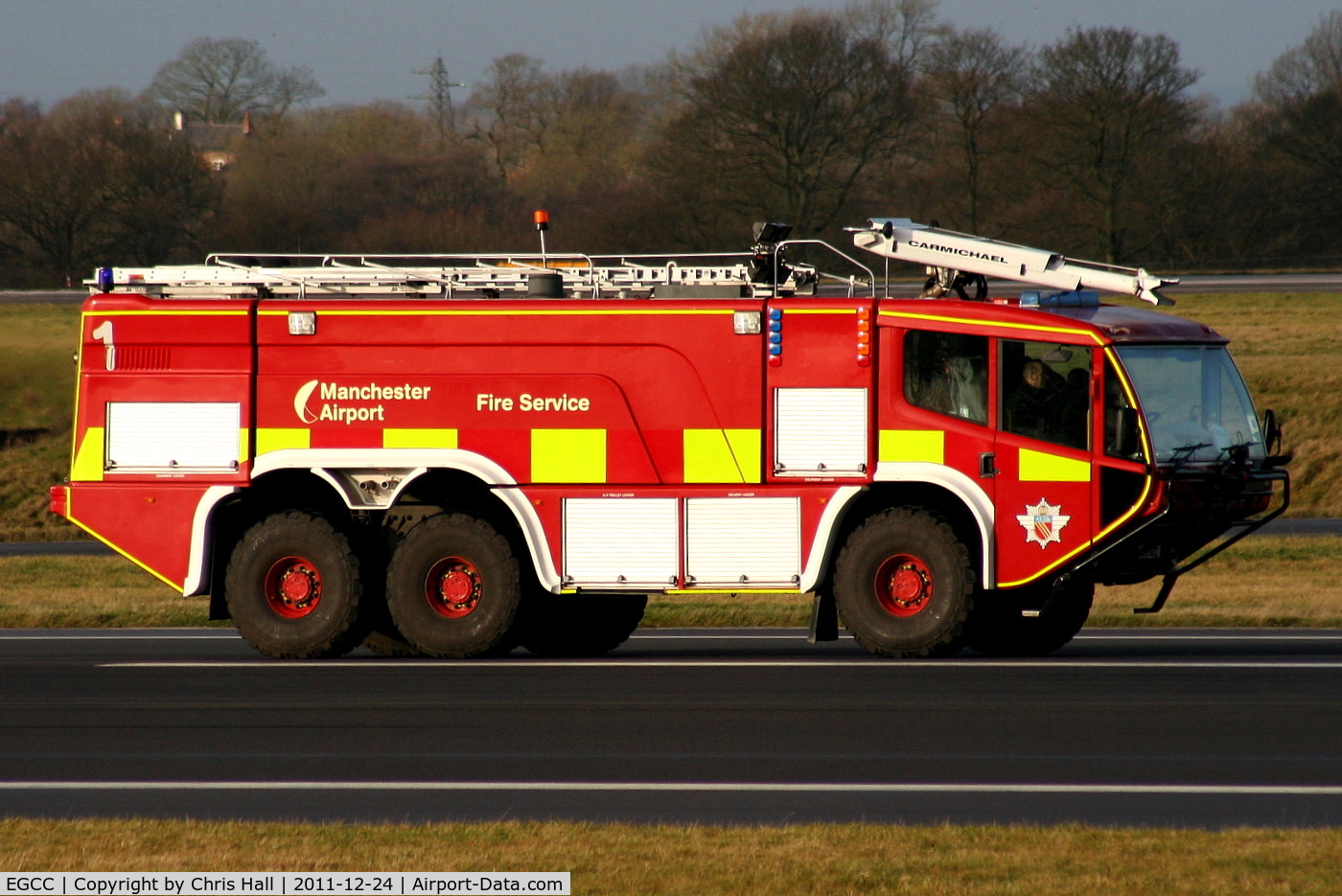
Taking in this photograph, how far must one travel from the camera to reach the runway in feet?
25.0

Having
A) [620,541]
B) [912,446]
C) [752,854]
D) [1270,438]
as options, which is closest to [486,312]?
[620,541]

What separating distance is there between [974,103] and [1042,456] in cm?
3905

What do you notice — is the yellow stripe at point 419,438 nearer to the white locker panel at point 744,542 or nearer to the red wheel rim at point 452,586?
the red wheel rim at point 452,586

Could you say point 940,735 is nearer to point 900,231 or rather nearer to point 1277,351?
point 900,231

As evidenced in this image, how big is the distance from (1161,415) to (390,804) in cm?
683

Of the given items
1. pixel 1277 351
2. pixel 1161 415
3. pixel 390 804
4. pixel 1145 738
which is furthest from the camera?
pixel 1277 351

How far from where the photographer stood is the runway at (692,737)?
7633mm

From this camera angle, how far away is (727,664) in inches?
498

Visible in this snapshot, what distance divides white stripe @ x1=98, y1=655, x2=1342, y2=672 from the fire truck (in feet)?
0.60

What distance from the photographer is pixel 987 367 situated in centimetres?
1266

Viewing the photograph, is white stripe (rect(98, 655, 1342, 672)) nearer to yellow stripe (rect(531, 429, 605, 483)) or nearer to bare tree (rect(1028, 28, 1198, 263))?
yellow stripe (rect(531, 429, 605, 483))

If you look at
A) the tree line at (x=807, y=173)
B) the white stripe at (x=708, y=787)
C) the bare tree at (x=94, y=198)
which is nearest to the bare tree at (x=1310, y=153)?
the tree line at (x=807, y=173)

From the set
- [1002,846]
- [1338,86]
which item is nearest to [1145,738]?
[1002,846]

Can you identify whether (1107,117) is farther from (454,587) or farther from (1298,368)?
(454,587)
